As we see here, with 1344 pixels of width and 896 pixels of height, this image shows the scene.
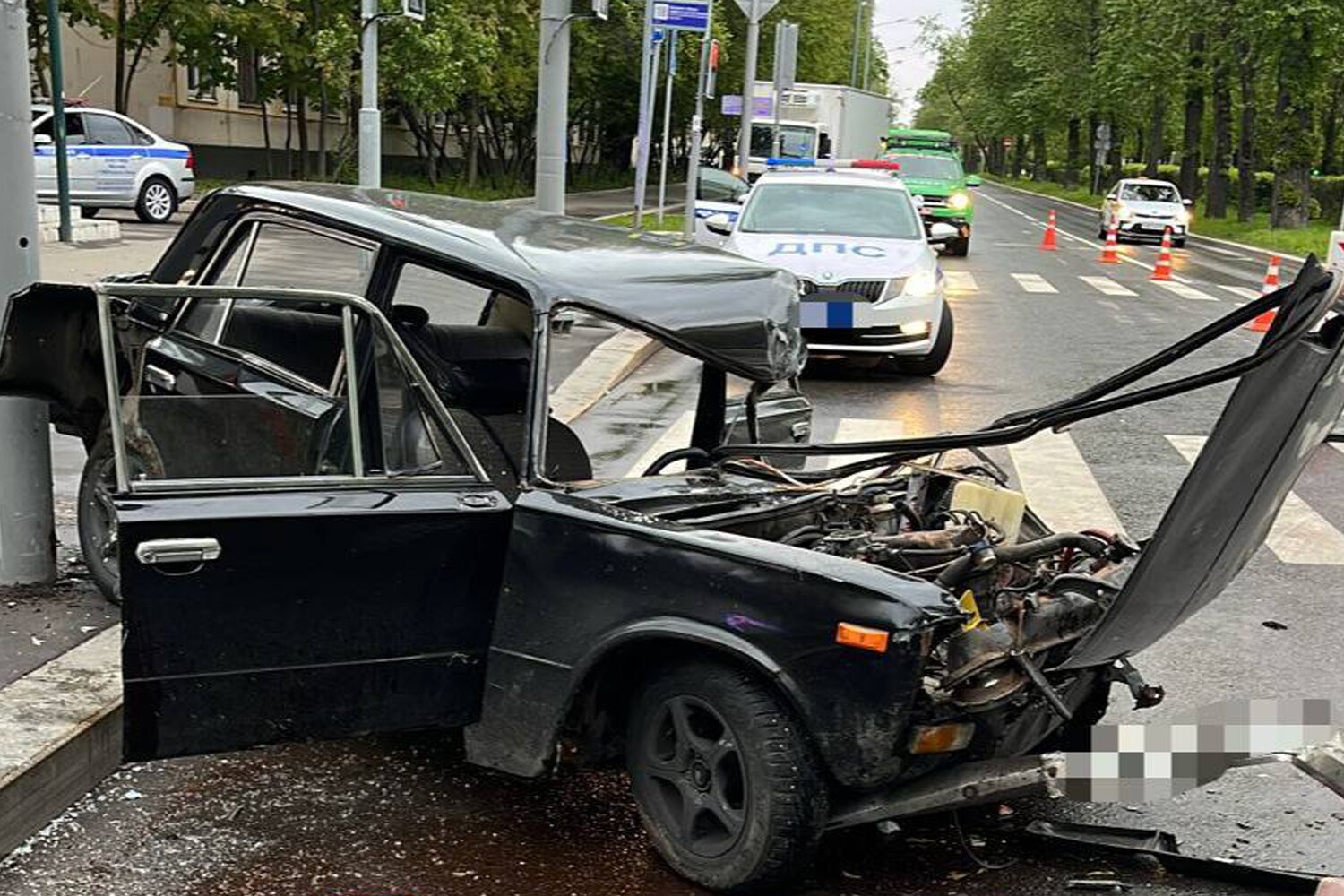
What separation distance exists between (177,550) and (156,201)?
2240 cm

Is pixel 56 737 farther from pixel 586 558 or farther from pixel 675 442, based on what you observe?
pixel 675 442

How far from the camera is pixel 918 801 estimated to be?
3.68 meters

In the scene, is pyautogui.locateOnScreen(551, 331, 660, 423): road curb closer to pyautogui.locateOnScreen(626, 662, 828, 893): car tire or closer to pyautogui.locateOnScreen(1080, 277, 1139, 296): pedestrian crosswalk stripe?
pyautogui.locateOnScreen(626, 662, 828, 893): car tire

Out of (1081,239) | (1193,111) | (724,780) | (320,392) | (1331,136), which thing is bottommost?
(1081,239)

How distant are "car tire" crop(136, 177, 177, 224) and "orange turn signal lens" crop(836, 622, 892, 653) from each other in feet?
75.1

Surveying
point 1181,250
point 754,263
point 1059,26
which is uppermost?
point 1059,26

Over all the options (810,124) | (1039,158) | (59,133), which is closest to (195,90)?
(810,124)

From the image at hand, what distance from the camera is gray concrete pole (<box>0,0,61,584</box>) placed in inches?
209

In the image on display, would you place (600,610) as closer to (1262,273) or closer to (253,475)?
(253,475)

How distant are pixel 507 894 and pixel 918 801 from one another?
109cm

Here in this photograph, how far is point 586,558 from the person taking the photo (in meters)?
3.83

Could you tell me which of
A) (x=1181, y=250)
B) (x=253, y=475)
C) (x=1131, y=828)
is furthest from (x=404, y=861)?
(x=1181, y=250)

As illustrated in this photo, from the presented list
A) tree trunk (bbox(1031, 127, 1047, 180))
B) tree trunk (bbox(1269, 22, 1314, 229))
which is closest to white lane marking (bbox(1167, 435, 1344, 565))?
tree trunk (bbox(1269, 22, 1314, 229))

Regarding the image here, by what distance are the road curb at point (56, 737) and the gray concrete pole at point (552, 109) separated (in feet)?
27.0
